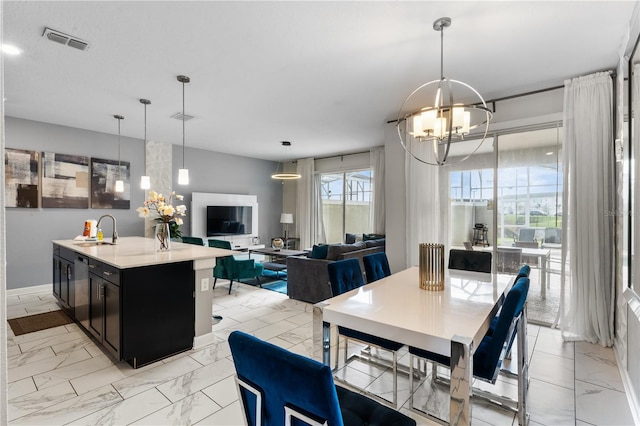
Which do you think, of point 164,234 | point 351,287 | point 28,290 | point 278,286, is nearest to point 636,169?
point 351,287

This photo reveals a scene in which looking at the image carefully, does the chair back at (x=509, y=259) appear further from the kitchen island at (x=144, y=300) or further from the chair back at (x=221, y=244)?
the chair back at (x=221, y=244)

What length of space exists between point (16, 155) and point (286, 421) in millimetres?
5990

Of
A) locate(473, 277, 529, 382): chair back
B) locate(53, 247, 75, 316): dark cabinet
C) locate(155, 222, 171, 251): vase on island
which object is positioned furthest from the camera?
locate(53, 247, 75, 316): dark cabinet

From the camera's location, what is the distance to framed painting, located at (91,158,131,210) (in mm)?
5492

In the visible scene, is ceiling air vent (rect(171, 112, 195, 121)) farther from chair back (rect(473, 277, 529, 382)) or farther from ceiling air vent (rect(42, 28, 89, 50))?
chair back (rect(473, 277, 529, 382))

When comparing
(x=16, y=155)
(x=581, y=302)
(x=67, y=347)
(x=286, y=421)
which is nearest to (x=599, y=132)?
(x=581, y=302)

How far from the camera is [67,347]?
3.04 meters

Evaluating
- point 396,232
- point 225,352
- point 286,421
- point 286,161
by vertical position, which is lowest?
point 225,352

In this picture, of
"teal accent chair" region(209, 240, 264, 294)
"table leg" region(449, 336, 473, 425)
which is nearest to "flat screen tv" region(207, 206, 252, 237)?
"teal accent chair" region(209, 240, 264, 294)

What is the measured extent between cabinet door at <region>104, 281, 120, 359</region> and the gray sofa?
238cm

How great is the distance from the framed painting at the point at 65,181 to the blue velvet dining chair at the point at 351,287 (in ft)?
16.6

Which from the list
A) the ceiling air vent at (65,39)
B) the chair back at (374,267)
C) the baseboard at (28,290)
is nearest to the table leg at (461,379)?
the chair back at (374,267)

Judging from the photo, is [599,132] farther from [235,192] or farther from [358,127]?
[235,192]

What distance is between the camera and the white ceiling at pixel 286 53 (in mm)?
2240
